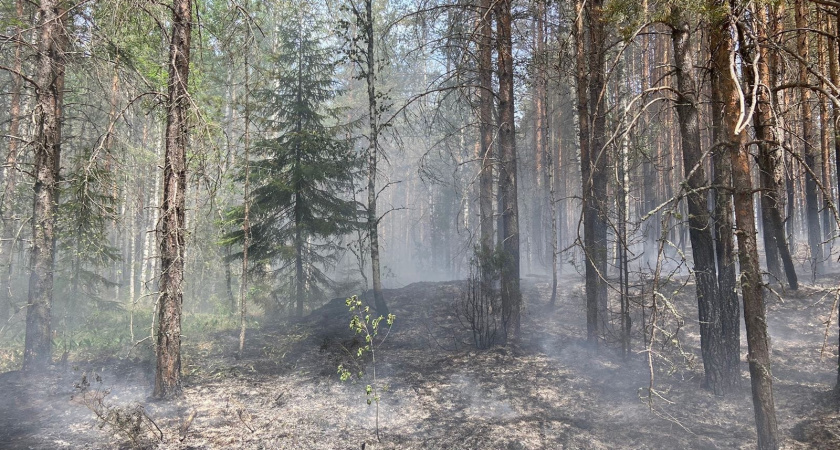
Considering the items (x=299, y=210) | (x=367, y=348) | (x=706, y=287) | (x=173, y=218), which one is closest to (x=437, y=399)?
(x=367, y=348)

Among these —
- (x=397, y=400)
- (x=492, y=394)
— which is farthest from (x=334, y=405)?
(x=492, y=394)

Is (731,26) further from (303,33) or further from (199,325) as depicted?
(199,325)

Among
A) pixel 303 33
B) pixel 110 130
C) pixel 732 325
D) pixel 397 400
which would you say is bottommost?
pixel 397 400

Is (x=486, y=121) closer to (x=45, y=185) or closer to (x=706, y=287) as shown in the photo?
(x=706, y=287)

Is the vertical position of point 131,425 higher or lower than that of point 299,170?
lower

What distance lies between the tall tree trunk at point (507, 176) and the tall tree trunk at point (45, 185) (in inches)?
359

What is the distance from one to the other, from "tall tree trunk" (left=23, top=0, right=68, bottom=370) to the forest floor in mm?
794

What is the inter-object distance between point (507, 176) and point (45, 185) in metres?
10.0

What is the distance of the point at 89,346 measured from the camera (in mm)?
12000

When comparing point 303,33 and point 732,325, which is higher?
point 303,33

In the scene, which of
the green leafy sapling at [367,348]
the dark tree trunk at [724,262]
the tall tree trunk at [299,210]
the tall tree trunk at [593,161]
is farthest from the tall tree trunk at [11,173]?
the dark tree trunk at [724,262]

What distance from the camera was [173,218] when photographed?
7.12 m

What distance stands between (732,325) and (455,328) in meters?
6.57

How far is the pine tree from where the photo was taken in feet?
47.6
